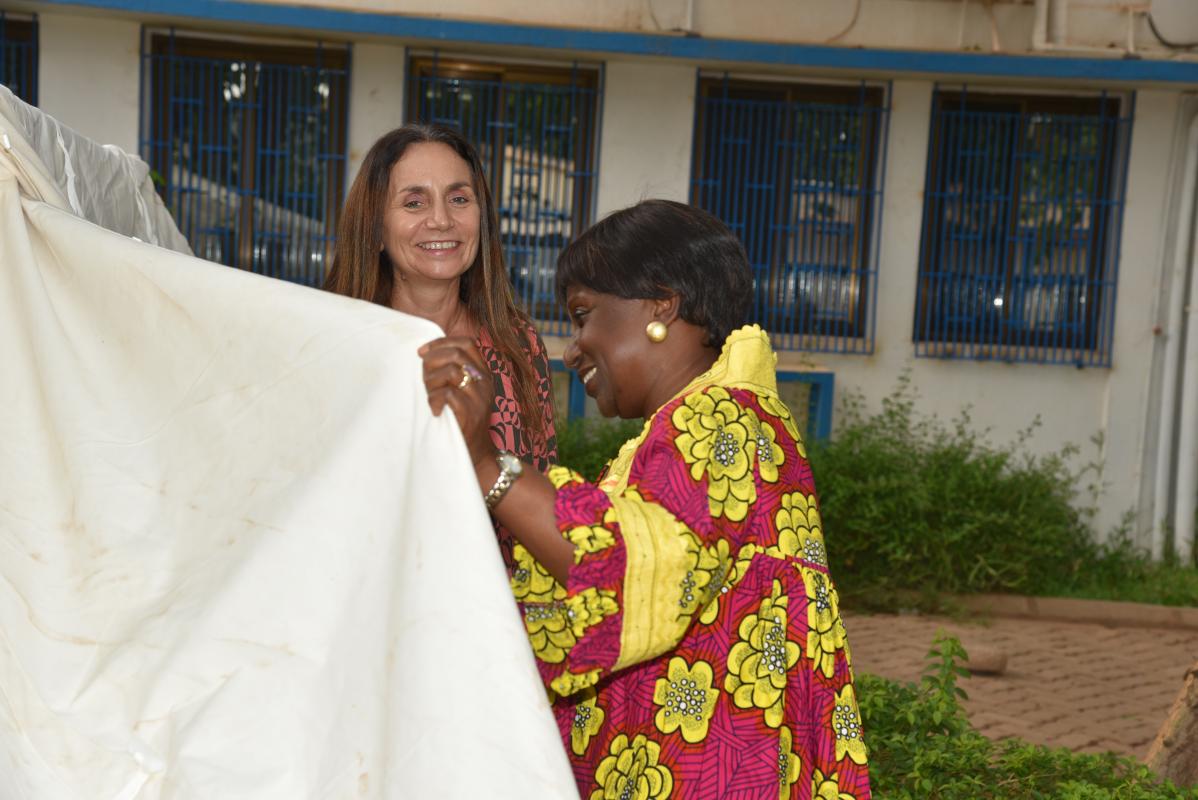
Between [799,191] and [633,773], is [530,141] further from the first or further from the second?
[633,773]

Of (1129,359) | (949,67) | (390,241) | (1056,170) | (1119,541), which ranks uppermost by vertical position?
(949,67)

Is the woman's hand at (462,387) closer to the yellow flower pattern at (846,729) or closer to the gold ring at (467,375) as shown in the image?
the gold ring at (467,375)

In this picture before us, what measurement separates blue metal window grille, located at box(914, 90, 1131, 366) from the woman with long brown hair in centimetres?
633

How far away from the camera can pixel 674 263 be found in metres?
1.95

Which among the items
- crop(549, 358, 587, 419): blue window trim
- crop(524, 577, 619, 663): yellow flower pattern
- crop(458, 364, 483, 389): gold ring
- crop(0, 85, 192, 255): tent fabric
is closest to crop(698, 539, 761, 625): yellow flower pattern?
crop(524, 577, 619, 663): yellow flower pattern

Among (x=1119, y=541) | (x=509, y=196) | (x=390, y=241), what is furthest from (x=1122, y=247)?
(x=390, y=241)

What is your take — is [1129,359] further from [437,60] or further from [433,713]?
[433,713]

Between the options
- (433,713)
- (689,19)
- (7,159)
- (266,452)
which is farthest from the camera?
(689,19)

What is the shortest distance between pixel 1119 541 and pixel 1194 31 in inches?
136

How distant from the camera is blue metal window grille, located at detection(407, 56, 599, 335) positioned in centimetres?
859

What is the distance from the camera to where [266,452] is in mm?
1862

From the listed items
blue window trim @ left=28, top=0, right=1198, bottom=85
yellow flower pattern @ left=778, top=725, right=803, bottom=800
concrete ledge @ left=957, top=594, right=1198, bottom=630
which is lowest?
concrete ledge @ left=957, top=594, right=1198, bottom=630

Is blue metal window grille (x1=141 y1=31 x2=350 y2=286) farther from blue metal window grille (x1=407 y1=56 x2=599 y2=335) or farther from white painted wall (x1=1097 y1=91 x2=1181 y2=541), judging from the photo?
white painted wall (x1=1097 y1=91 x2=1181 y2=541)

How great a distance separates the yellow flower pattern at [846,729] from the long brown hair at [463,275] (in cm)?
118
